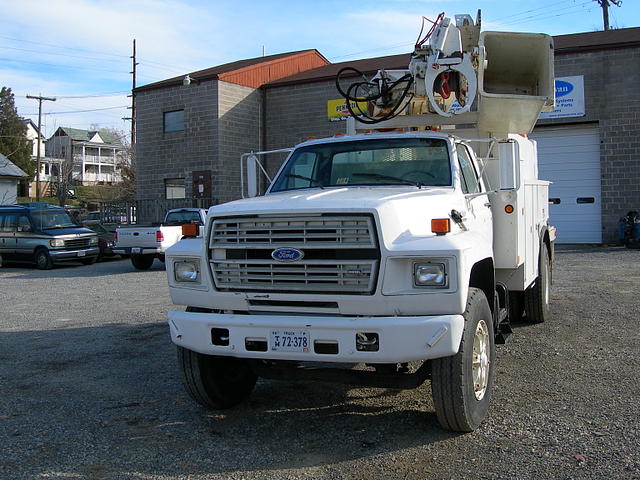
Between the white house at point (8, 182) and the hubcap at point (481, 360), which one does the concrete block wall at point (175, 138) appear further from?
the white house at point (8, 182)

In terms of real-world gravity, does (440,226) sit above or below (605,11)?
below

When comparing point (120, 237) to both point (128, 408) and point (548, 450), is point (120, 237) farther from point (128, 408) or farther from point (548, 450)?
point (548, 450)

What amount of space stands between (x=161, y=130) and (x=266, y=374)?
2377cm

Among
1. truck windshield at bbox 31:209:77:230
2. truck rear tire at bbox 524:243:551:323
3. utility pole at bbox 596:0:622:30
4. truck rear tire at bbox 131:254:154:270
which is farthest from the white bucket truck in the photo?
utility pole at bbox 596:0:622:30

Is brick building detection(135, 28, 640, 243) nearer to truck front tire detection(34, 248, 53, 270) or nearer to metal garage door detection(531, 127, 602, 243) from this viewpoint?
metal garage door detection(531, 127, 602, 243)

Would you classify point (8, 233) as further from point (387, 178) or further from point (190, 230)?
point (387, 178)

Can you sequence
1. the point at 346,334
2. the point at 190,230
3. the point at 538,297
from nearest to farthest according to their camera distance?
the point at 346,334 → the point at 190,230 → the point at 538,297

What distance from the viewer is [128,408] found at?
5.63m

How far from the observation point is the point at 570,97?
21.2m

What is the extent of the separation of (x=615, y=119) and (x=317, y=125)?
10.6 m

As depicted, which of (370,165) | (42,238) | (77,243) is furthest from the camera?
(77,243)

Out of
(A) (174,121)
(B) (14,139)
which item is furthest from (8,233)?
(B) (14,139)

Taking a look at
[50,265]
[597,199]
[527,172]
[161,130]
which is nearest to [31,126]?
[161,130]

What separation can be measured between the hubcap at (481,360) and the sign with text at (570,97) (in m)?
17.6
